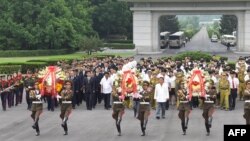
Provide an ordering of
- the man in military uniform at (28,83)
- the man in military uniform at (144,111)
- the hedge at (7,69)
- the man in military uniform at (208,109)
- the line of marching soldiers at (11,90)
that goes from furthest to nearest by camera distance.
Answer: the hedge at (7,69), the line of marching soldiers at (11,90), the man in military uniform at (28,83), the man in military uniform at (144,111), the man in military uniform at (208,109)

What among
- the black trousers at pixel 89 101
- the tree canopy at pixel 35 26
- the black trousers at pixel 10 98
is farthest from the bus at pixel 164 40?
the black trousers at pixel 89 101

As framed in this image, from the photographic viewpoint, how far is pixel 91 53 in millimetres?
61812

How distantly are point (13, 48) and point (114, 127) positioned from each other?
152 ft

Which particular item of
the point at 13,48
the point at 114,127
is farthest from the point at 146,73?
the point at 13,48

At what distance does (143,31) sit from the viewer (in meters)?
63.4

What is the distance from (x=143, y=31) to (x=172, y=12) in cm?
390

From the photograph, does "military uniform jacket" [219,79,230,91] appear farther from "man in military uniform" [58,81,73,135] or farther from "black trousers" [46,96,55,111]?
"man in military uniform" [58,81,73,135]

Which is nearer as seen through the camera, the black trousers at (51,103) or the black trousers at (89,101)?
the black trousers at (51,103)

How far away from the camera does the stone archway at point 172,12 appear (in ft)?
199

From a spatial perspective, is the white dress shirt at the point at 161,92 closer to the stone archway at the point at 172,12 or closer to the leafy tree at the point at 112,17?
the stone archway at the point at 172,12

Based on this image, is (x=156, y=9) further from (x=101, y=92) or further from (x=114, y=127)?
(x=114, y=127)

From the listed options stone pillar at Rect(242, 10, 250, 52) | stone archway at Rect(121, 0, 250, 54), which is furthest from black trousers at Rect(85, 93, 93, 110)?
stone pillar at Rect(242, 10, 250, 52)

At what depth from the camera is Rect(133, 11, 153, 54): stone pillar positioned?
6300cm

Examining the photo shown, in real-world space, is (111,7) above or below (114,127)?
above
